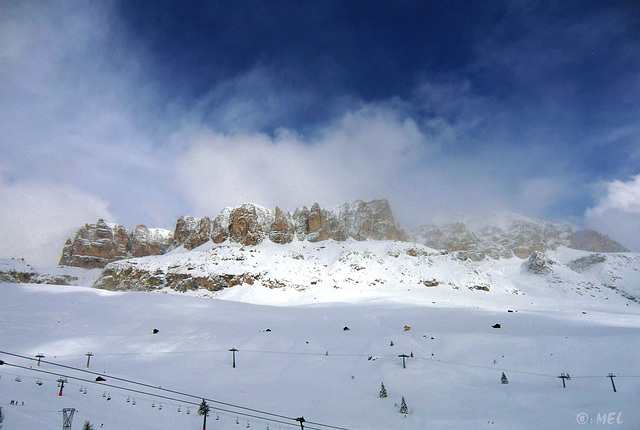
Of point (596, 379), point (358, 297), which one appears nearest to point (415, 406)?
point (596, 379)

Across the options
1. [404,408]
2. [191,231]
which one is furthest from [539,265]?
[191,231]

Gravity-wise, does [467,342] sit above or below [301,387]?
above

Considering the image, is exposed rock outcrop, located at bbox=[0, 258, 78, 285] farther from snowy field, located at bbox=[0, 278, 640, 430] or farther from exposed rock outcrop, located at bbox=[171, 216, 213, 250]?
snowy field, located at bbox=[0, 278, 640, 430]

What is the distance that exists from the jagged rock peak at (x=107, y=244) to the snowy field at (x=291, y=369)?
139 m

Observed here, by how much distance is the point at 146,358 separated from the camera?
24.6m

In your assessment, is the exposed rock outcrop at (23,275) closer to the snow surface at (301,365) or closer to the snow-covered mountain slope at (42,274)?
the snow-covered mountain slope at (42,274)

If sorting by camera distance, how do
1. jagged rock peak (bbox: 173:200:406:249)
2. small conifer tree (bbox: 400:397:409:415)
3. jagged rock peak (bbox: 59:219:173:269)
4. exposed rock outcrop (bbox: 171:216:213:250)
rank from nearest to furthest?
small conifer tree (bbox: 400:397:409:415), jagged rock peak (bbox: 173:200:406:249), exposed rock outcrop (bbox: 171:216:213:250), jagged rock peak (bbox: 59:219:173:269)

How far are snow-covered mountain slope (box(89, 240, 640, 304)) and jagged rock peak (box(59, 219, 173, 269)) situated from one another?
54988mm

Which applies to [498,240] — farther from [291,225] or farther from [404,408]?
[404,408]

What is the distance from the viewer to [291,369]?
957 inches

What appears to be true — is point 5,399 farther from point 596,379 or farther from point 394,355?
point 596,379

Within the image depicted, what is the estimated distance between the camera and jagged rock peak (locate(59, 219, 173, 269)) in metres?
152

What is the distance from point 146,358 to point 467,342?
28.0 metres

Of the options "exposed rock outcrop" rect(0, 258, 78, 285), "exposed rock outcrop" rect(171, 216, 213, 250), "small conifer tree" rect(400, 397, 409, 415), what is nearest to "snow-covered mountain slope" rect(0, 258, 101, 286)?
"exposed rock outcrop" rect(0, 258, 78, 285)
